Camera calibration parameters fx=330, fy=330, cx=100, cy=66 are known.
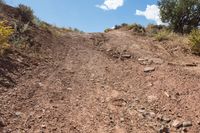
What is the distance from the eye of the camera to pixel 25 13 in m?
14.1

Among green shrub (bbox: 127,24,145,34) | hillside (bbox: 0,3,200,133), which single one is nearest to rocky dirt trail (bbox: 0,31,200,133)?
hillside (bbox: 0,3,200,133)

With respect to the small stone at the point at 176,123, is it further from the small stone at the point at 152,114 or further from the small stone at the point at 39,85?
the small stone at the point at 39,85

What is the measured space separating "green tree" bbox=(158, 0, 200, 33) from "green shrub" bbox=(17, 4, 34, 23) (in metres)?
13.0

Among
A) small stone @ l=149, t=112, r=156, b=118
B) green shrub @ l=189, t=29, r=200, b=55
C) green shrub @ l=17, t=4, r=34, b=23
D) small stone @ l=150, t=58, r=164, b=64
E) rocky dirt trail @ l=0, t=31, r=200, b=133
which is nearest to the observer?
rocky dirt trail @ l=0, t=31, r=200, b=133

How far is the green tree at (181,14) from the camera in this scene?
78.1 feet

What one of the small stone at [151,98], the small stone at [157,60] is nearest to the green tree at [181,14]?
the small stone at [157,60]

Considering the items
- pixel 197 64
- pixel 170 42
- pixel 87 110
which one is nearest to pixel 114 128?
pixel 87 110

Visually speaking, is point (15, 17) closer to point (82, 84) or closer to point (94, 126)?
point (82, 84)

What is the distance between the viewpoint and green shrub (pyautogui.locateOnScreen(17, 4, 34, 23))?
13872 mm

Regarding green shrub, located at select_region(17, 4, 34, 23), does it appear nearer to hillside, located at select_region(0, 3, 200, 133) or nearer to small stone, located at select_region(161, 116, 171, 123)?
hillside, located at select_region(0, 3, 200, 133)

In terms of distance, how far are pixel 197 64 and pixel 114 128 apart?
5.44 m

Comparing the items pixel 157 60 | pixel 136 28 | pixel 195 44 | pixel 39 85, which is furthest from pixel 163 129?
pixel 136 28

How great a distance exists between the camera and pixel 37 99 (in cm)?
678

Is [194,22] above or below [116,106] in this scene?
above
